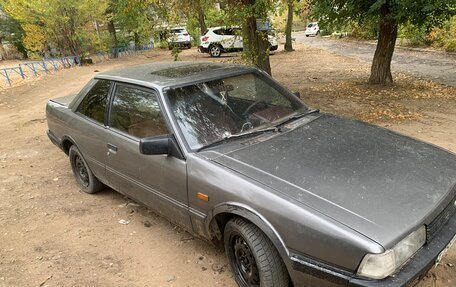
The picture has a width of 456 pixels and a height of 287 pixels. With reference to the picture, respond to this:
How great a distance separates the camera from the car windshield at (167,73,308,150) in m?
2.98

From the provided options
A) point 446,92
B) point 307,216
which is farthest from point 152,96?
point 446,92

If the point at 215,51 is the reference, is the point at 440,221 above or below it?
above

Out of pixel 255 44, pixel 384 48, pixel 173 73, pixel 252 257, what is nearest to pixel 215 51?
pixel 384 48

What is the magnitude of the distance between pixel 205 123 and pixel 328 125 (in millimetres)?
1107

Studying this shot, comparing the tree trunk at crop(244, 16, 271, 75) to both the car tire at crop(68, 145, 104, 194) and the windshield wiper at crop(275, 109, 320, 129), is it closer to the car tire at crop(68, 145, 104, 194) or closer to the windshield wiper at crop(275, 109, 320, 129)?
the windshield wiper at crop(275, 109, 320, 129)

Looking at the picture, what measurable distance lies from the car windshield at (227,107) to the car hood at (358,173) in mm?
243

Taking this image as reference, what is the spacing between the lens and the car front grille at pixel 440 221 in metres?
2.18

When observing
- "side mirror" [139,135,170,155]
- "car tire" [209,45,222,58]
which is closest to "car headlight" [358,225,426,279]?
"side mirror" [139,135,170,155]

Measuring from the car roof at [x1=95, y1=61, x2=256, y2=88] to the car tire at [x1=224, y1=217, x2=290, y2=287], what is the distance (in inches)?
54.6

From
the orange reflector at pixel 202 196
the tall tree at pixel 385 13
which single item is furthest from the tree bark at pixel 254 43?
the orange reflector at pixel 202 196

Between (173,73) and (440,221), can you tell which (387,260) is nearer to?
(440,221)

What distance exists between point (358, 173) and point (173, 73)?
1980mm

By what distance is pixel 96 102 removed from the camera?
395 cm

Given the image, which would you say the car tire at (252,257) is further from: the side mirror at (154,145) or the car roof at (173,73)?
the car roof at (173,73)
